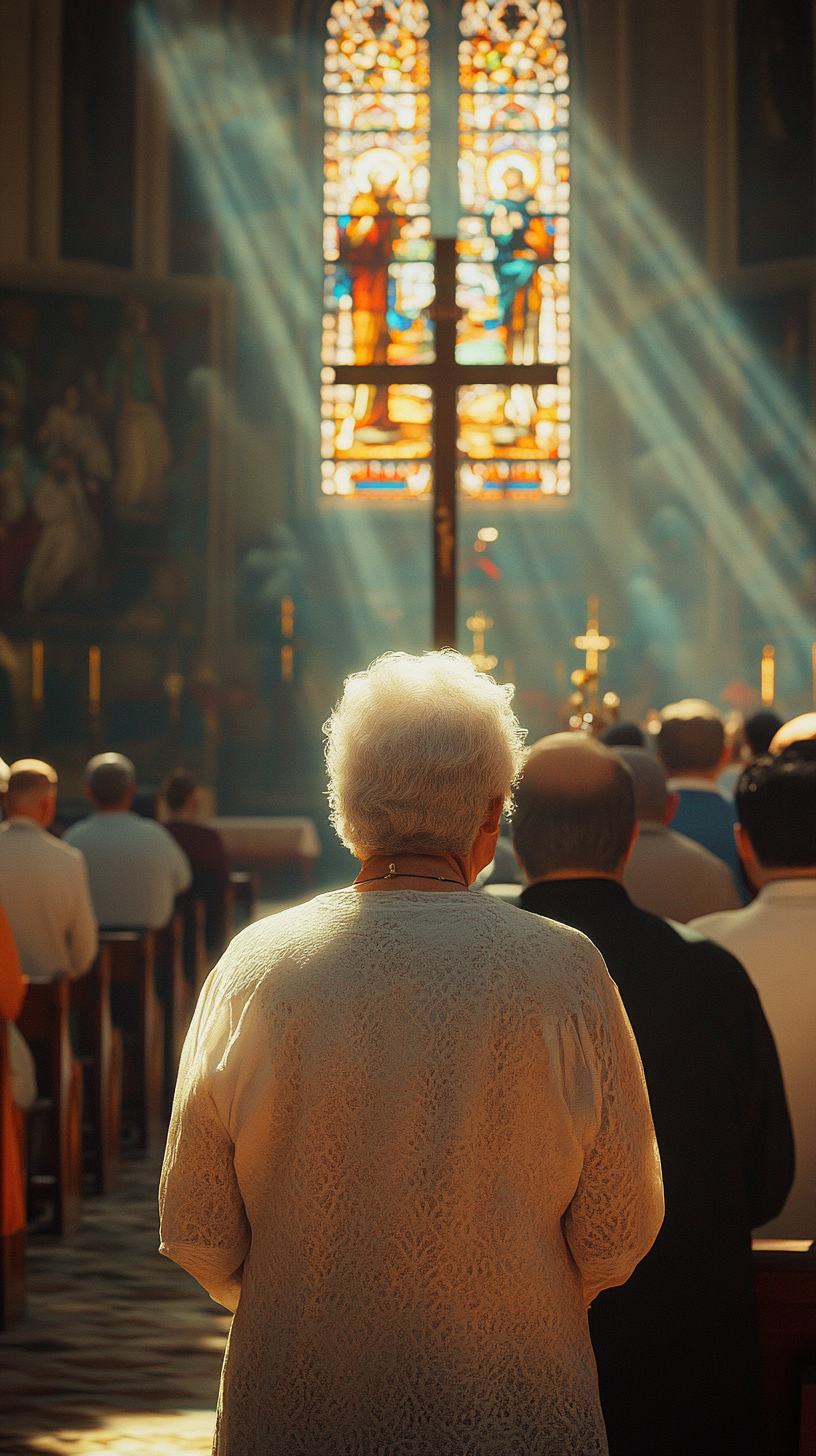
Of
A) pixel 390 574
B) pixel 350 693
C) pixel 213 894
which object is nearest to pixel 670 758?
pixel 350 693

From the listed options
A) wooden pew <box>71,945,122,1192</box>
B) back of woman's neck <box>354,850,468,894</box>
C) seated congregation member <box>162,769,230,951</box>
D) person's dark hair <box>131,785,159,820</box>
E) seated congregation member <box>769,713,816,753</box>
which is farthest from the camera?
seated congregation member <box>162,769,230,951</box>

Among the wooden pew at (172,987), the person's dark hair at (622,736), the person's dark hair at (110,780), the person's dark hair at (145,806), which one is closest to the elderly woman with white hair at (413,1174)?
the person's dark hair at (622,736)

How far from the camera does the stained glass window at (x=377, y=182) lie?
1694cm

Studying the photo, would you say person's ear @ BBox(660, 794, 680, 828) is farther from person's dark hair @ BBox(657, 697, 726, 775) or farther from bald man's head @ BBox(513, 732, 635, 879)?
A: bald man's head @ BBox(513, 732, 635, 879)

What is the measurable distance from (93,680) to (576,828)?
1328 cm

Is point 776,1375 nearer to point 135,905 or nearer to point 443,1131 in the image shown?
point 443,1131

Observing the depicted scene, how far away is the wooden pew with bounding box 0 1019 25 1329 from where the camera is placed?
14.2 ft

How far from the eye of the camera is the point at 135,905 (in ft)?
22.0

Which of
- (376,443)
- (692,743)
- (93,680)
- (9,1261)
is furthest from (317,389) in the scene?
(9,1261)

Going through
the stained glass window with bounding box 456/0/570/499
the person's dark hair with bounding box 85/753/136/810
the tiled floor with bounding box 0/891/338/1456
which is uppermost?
the stained glass window with bounding box 456/0/570/499

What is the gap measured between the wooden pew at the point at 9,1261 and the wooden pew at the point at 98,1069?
132 cm

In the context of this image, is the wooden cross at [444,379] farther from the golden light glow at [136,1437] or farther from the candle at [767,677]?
the candle at [767,677]

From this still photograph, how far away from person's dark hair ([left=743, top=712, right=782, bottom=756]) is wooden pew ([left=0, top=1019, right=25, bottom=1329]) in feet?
7.83

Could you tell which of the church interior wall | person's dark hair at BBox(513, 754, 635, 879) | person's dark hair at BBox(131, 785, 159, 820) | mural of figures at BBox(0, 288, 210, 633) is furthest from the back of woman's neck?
mural of figures at BBox(0, 288, 210, 633)
